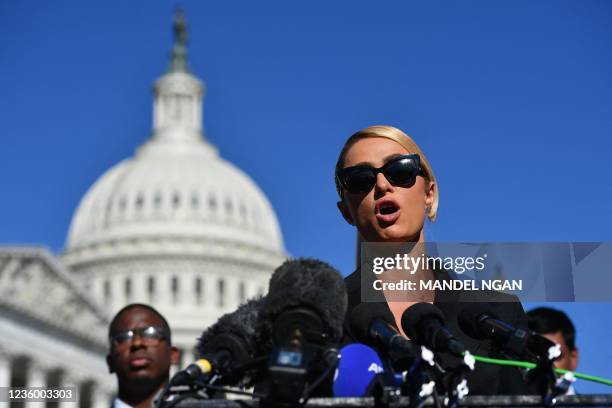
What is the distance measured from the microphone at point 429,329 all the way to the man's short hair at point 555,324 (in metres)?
4.30

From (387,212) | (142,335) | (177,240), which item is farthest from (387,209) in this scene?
(177,240)

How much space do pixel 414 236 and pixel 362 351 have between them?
880 millimetres

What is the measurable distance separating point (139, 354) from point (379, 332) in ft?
6.17

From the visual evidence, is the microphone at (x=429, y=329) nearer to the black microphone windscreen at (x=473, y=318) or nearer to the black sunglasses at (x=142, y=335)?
the black microphone windscreen at (x=473, y=318)

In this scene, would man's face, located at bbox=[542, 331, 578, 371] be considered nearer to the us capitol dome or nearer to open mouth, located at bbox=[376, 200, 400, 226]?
open mouth, located at bbox=[376, 200, 400, 226]

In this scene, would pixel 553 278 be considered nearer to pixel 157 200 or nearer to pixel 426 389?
pixel 426 389

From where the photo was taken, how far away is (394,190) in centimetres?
509

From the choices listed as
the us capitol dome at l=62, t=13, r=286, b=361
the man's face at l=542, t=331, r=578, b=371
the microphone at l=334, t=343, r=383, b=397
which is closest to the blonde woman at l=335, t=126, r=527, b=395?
the microphone at l=334, t=343, r=383, b=397

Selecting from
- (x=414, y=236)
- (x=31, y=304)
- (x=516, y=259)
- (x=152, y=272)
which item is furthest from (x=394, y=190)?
(x=152, y=272)

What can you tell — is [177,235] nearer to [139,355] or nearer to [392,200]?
[139,355]

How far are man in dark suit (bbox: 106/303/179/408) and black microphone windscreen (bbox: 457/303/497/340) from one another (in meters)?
1.76

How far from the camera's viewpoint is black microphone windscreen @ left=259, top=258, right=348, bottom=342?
4.21 m

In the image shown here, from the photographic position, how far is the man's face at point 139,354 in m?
5.89

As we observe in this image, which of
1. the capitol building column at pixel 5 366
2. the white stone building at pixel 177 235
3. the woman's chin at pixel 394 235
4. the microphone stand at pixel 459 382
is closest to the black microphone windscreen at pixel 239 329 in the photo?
the woman's chin at pixel 394 235
